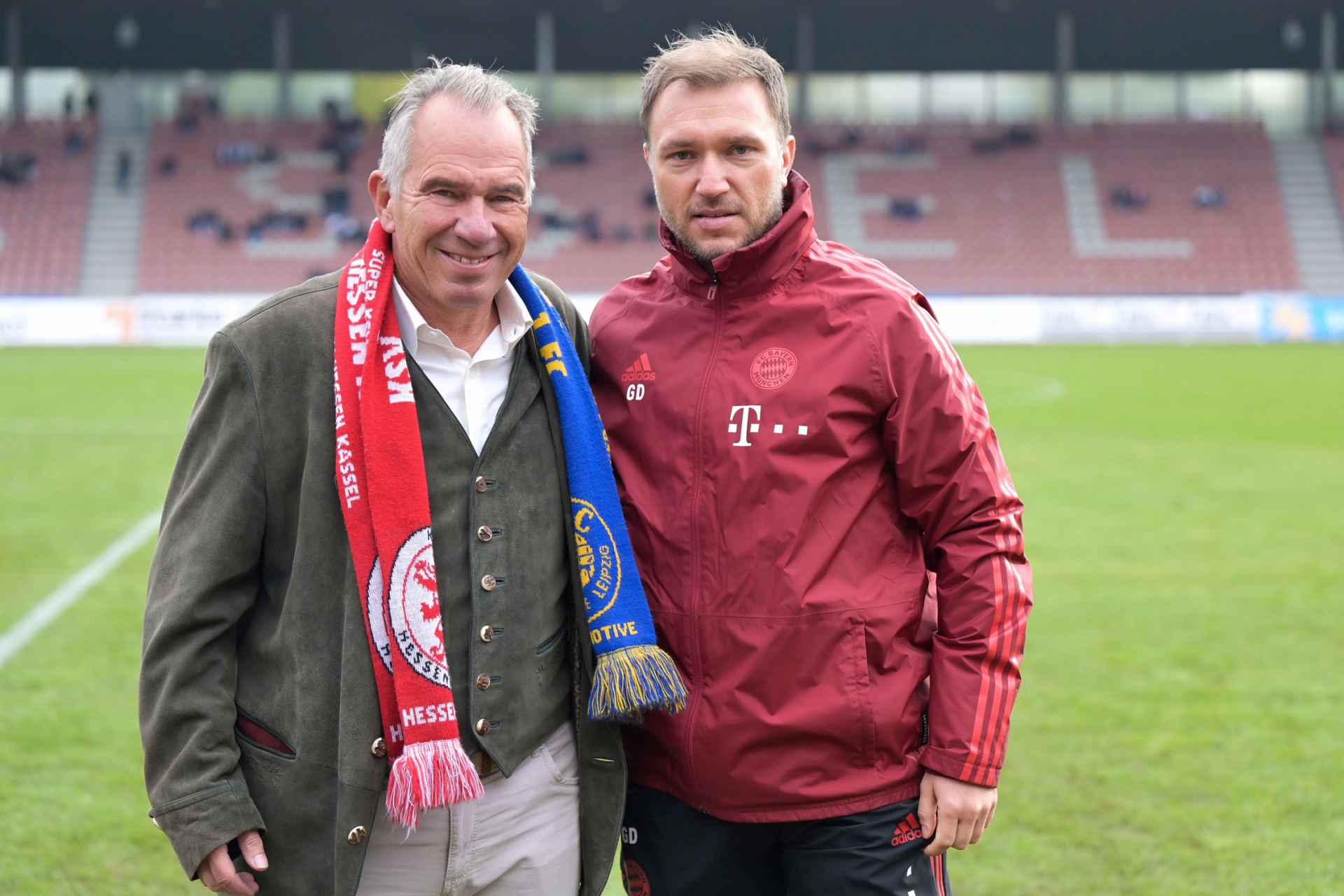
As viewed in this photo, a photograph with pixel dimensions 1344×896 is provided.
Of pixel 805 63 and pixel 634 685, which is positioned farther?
pixel 805 63

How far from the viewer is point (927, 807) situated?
2.19 m

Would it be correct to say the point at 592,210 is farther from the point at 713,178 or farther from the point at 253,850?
the point at 253,850

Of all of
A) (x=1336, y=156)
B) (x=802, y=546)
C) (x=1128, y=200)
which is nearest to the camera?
(x=802, y=546)

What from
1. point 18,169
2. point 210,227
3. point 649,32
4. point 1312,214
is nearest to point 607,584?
point 210,227

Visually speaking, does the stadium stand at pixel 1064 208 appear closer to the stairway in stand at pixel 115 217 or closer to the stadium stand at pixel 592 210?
the stadium stand at pixel 592 210

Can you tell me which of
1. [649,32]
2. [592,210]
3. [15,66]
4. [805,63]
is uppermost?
[649,32]

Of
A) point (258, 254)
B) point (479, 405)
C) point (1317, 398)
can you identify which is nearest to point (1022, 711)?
point (479, 405)

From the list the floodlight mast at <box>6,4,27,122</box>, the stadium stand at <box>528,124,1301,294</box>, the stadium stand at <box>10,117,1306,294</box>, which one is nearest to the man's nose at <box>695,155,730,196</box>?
the stadium stand at <box>10,117,1306,294</box>

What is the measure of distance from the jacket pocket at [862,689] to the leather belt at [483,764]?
65 cm

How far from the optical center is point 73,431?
1320 cm

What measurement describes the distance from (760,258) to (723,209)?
0.38 ft

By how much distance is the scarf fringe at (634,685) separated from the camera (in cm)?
213

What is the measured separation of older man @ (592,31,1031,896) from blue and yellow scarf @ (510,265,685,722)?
3.9 inches

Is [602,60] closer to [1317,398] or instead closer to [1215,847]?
[1317,398]
